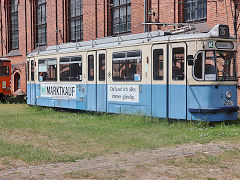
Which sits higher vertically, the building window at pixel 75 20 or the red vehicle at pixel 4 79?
the building window at pixel 75 20

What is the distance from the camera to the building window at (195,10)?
18.7 meters

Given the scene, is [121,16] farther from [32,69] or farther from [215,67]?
[215,67]

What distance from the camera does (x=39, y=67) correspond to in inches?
787

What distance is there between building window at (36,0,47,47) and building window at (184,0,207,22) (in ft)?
48.2

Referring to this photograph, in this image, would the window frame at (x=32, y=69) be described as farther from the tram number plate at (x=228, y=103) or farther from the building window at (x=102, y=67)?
the tram number plate at (x=228, y=103)

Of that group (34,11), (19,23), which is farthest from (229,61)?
(19,23)

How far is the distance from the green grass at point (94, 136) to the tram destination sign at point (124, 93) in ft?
2.22

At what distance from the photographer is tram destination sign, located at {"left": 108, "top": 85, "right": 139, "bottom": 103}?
14.3m

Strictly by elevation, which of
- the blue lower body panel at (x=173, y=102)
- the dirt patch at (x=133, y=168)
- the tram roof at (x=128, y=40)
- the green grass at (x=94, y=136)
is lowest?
the dirt patch at (x=133, y=168)

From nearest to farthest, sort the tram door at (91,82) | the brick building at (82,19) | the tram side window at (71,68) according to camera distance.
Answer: the tram door at (91,82), the tram side window at (71,68), the brick building at (82,19)

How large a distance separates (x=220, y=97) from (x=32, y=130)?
19.2ft

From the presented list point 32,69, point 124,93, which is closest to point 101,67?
point 124,93

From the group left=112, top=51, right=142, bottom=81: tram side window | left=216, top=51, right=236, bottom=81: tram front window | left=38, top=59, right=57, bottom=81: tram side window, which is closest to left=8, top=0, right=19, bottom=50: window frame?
left=38, top=59, right=57, bottom=81: tram side window

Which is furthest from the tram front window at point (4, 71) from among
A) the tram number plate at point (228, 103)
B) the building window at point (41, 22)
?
the tram number plate at point (228, 103)
